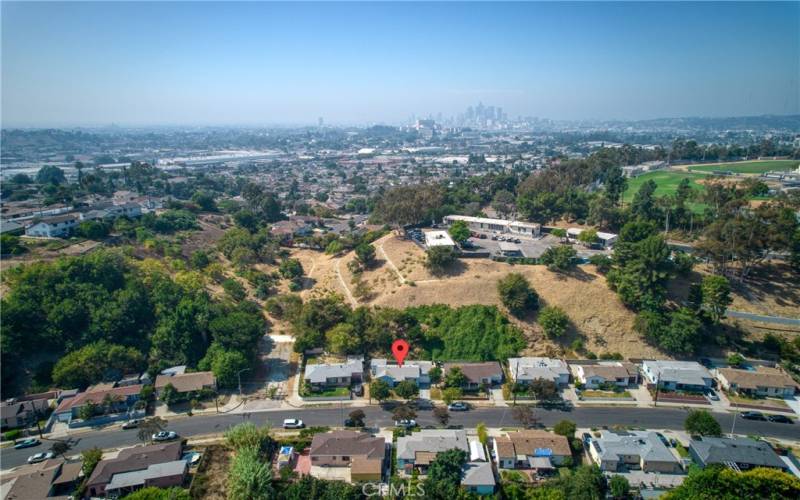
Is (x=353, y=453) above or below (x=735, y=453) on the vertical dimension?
below

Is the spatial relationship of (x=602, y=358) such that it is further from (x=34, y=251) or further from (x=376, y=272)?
(x=34, y=251)

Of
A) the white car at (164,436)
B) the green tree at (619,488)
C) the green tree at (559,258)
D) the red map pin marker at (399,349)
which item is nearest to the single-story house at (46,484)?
the white car at (164,436)

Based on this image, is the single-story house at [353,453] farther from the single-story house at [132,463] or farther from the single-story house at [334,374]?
the single-story house at [132,463]

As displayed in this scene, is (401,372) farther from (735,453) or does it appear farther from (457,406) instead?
(735,453)

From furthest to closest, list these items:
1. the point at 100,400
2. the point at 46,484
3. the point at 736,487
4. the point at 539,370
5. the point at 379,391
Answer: the point at 539,370
the point at 379,391
the point at 100,400
the point at 46,484
the point at 736,487

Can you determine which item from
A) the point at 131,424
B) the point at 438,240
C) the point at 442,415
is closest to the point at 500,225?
the point at 438,240

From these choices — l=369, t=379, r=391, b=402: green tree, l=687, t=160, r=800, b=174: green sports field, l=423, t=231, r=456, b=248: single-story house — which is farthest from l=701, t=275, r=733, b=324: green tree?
l=687, t=160, r=800, b=174: green sports field
